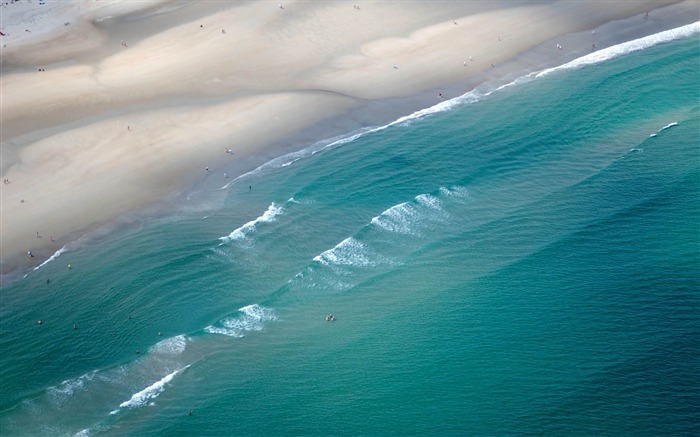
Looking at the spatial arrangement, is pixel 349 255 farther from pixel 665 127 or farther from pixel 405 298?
pixel 665 127

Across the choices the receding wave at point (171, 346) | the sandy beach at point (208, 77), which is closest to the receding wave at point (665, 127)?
the sandy beach at point (208, 77)

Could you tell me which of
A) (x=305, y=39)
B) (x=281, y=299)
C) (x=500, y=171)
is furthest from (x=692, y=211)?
(x=305, y=39)

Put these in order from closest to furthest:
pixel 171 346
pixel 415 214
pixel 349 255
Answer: pixel 171 346 < pixel 349 255 < pixel 415 214

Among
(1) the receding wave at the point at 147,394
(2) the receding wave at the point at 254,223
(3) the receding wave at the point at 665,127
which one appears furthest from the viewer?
(3) the receding wave at the point at 665,127

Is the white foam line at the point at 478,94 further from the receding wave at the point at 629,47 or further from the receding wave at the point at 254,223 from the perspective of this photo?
the receding wave at the point at 254,223

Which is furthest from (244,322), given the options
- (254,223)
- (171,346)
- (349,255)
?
(254,223)
